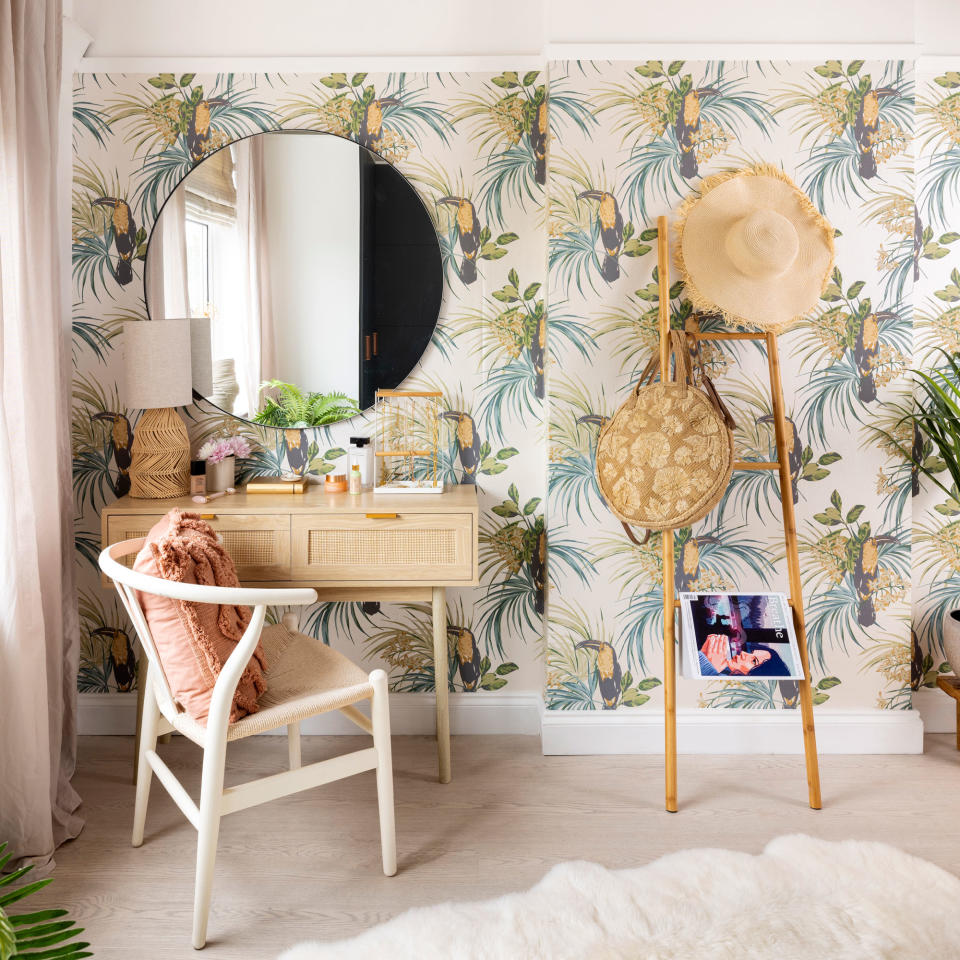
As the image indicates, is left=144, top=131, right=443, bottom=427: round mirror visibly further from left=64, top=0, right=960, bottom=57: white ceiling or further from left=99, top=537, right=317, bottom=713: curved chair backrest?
left=99, top=537, right=317, bottom=713: curved chair backrest

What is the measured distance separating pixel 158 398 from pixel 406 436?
78cm

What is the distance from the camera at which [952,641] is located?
253 cm

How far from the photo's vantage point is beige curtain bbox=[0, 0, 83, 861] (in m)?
1.87

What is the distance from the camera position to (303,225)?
2.59m

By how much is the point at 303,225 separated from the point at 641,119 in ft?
3.64

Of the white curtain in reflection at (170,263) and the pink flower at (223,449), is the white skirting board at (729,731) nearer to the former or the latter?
the pink flower at (223,449)

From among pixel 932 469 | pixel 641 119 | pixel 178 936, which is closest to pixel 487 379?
pixel 641 119

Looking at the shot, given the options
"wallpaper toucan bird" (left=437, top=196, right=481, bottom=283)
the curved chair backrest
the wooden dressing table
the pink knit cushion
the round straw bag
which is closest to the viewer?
the curved chair backrest

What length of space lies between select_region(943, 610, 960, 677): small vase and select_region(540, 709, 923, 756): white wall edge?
0.67 feet

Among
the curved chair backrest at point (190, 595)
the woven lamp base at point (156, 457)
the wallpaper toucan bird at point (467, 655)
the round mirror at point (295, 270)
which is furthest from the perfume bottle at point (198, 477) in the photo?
the wallpaper toucan bird at point (467, 655)

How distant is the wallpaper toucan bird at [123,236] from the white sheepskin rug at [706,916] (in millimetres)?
2059

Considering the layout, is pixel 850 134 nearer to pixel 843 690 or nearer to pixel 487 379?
pixel 487 379

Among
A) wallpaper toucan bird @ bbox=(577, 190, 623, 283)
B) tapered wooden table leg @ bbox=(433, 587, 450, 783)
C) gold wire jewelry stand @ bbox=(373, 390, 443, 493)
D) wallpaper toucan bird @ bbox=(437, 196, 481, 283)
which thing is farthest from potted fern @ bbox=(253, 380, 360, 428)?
wallpaper toucan bird @ bbox=(577, 190, 623, 283)

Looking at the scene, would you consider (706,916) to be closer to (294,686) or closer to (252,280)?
(294,686)
